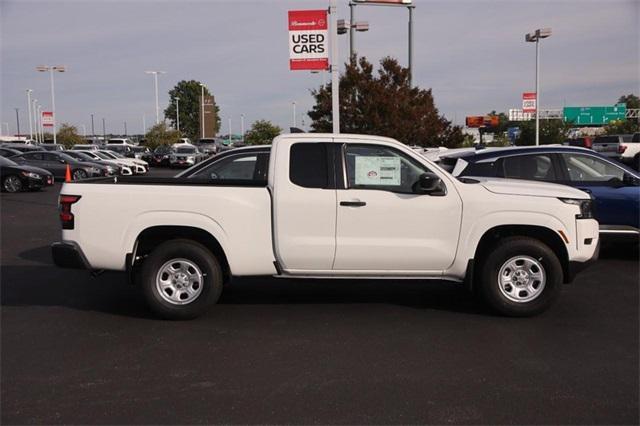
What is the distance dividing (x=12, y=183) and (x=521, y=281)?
20.3 metres

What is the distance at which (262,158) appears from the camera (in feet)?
29.7

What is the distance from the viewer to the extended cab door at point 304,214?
5.85 metres

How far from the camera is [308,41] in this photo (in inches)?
449

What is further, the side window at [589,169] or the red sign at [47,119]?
the red sign at [47,119]

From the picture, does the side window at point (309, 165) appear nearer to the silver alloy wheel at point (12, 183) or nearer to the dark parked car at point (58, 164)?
the silver alloy wheel at point (12, 183)

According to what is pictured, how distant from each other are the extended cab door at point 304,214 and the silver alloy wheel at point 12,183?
60.9 feet

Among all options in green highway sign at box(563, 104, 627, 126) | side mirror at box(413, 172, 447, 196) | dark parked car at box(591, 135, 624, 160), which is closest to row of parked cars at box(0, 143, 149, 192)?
side mirror at box(413, 172, 447, 196)

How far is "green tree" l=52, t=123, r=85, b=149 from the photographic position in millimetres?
68250

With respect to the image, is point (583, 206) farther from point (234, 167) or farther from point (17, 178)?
point (17, 178)

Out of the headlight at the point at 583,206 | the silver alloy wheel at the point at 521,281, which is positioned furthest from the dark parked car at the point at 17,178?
the headlight at the point at 583,206

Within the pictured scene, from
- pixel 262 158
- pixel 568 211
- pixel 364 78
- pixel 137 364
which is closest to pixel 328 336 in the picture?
pixel 137 364

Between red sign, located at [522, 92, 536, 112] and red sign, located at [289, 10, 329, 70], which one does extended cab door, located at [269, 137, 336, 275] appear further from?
red sign, located at [522, 92, 536, 112]

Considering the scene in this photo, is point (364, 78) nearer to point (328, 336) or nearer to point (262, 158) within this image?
point (262, 158)

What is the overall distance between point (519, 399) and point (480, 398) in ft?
0.90
